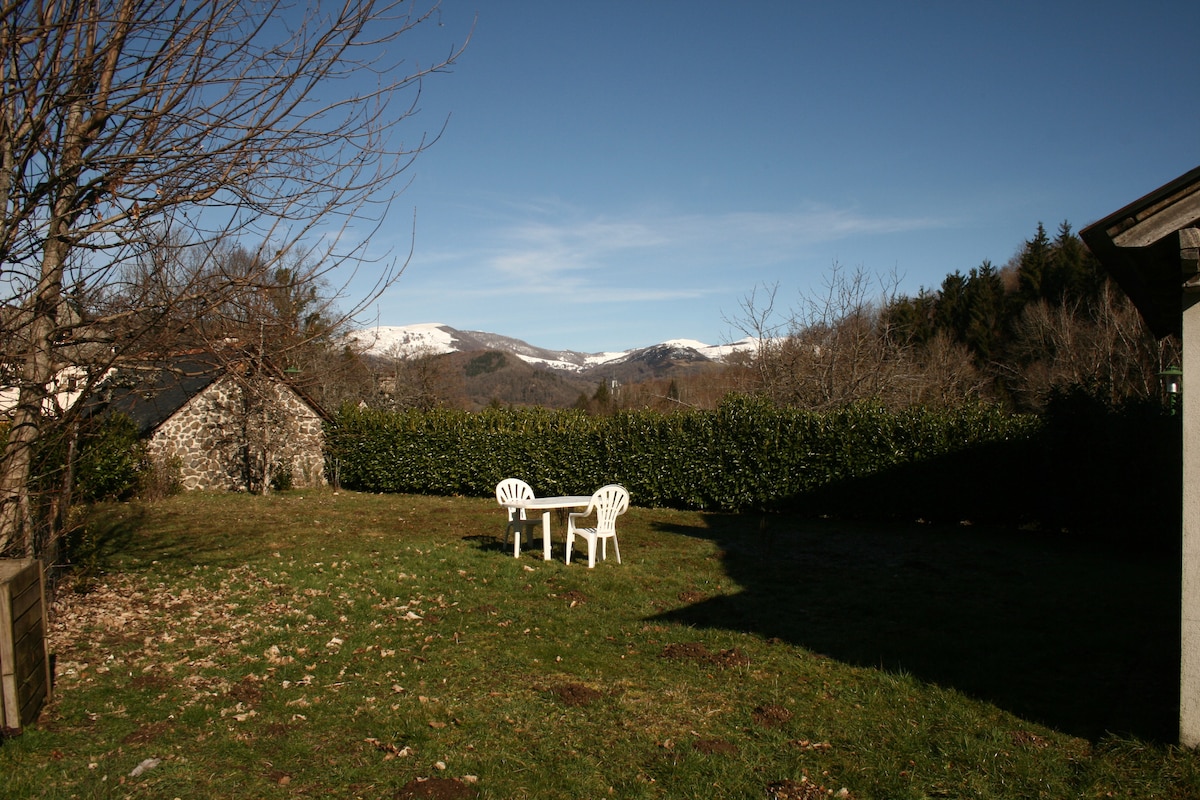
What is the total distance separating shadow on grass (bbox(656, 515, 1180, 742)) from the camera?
4988 mm

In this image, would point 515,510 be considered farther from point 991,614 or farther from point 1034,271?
point 1034,271

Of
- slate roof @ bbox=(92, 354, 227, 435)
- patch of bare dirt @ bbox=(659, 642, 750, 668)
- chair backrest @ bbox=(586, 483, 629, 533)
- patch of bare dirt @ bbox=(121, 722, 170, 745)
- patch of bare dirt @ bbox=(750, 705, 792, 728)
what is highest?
slate roof @ bbox=(92, 354, 227, 435)

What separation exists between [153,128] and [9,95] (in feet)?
2.69

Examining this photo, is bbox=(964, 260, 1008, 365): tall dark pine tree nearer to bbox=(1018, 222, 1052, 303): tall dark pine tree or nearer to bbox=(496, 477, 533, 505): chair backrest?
bbox=(1018, 222, 1052, 303): tall dark pine tree

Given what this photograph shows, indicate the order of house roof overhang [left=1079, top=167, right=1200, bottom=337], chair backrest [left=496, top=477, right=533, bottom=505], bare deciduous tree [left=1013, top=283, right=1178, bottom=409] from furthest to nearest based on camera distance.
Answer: bare deciduous tree [left=1013, top=283, right=1178, bottom=409] → chair backrest [left=496, top=477, right=533, bottom=505] → house roof overhang [left=1079, top=167, right=1200, bottom=337]

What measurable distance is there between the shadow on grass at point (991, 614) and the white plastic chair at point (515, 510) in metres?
2.85

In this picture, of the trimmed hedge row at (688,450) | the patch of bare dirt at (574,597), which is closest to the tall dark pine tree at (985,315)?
the trimmed hedge row at (688,450)

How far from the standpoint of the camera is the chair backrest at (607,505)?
9.66m

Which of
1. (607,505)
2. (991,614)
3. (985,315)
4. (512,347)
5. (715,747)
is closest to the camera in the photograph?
(715,747)

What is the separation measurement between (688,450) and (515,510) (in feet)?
22.9

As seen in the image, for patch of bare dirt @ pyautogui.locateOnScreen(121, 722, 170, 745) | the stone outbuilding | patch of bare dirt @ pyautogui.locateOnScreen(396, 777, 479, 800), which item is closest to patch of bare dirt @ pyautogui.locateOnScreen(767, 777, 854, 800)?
patch of bare dirt @ pyautogui.locateOnScreen(396, 777, 479, 800)

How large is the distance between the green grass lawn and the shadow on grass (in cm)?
4

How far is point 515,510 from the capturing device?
413 inches

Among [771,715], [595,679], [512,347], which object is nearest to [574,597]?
[595,679]
